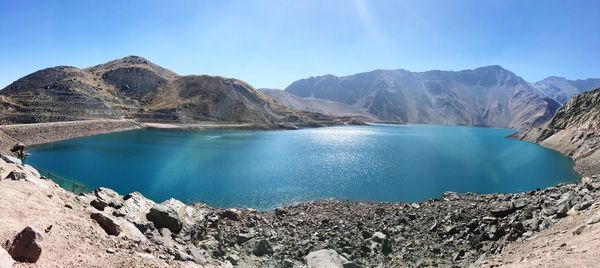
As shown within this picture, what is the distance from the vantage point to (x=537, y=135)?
16112 centimetres

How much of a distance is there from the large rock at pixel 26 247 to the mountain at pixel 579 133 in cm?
8558

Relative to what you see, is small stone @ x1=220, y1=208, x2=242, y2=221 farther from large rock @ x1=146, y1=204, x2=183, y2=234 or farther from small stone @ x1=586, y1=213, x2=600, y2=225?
small stone @ x1=586, y1=213, x2=600, y2=225

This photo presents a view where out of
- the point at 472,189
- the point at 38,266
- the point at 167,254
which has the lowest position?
the point at 472,189

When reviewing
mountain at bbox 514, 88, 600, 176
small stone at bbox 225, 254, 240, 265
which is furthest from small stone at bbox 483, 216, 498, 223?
mountain at bbox 514, 88, 600, 176

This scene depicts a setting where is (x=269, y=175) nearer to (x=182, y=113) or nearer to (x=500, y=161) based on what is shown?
(x=500, y=161)

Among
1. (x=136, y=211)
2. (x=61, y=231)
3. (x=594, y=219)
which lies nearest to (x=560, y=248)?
(x=594, y=219)

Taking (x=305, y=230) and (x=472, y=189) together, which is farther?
(x=472, y=189)

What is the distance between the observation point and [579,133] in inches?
4454

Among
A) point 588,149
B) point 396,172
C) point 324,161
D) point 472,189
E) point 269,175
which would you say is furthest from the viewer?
point 588,149

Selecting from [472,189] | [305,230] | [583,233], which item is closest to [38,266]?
[305,230]

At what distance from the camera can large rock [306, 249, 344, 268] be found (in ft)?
78.2

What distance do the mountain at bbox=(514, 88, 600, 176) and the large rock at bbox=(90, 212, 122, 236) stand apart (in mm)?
81879

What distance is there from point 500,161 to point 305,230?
81311 mm

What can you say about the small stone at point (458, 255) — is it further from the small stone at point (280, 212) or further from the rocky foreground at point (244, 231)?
the small stone at point (280, 212)
